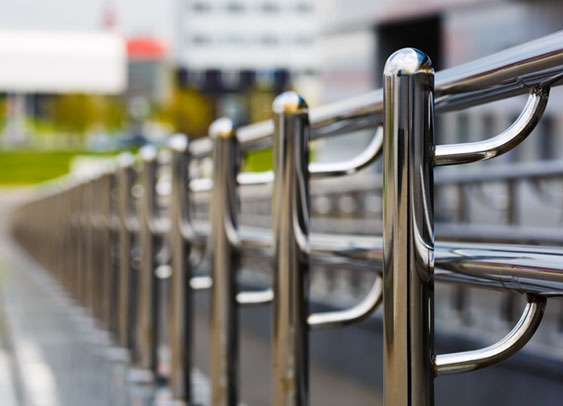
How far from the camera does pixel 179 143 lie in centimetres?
315

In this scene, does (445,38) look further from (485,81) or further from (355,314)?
(485,81)

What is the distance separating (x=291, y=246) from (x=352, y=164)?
22 centimetres

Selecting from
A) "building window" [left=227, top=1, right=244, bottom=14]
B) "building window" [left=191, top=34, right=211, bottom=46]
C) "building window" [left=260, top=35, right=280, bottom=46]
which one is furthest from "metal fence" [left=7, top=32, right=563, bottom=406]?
"building window" [left=227, top=1, right=244, bottom=14]

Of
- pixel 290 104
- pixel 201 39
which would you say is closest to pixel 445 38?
pixel 290 104

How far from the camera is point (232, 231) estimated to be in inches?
100

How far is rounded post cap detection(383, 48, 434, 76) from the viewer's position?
A: 141 cm

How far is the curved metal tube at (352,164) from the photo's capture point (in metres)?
1.90

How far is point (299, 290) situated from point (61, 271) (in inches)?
221

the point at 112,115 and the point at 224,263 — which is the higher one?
the point at 112,115

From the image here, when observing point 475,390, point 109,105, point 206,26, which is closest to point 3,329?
point 475,390

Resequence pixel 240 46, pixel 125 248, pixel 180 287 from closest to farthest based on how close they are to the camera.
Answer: pixel 180 287 < pixel 125 248 < pixel 240 46

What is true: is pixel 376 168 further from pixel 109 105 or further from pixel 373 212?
pixel 109 105

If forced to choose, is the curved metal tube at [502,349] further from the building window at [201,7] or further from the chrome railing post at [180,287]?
the building window at [201,7]

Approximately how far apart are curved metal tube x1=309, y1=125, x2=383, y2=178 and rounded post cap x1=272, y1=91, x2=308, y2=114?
13 cm
